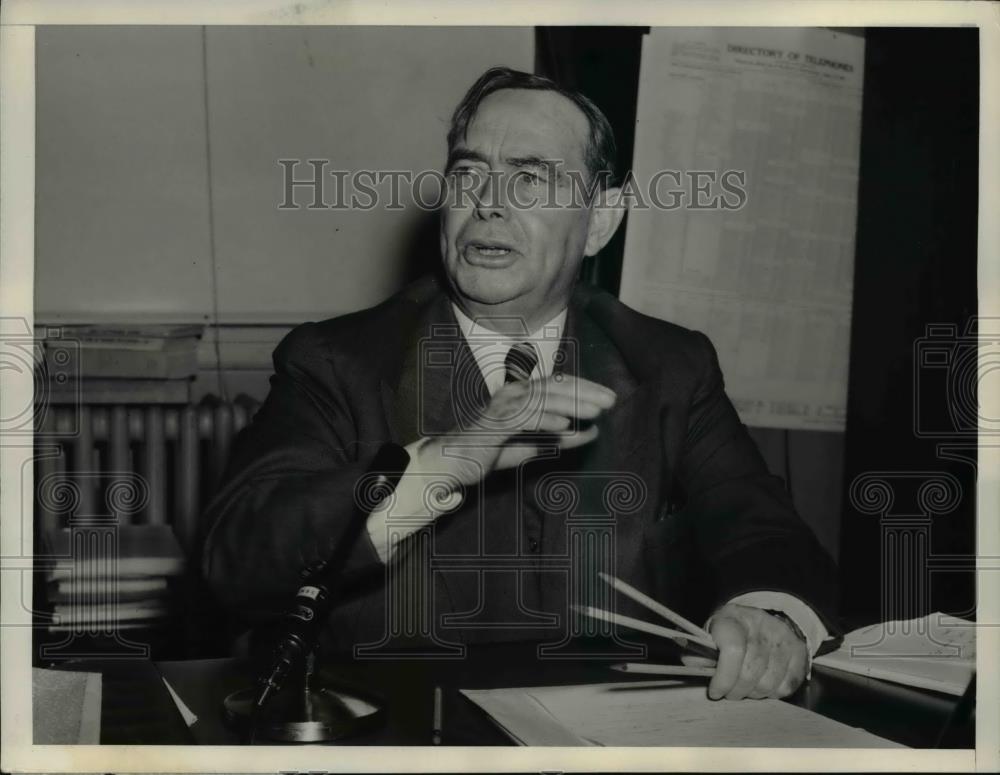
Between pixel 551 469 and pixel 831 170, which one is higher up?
pixel 831 170

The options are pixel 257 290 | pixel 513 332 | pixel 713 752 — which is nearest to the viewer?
pixel 713 752

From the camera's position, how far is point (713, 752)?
4.56 feet

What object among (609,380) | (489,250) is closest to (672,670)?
(609,380)

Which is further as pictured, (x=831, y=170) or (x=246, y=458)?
(x=831, y=170)

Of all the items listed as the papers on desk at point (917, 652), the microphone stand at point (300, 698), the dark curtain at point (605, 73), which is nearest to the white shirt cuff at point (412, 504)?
the microphone stand at point (300, 698)

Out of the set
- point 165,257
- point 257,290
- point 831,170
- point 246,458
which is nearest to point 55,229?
point 165,257

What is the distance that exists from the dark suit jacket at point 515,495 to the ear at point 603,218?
8cm

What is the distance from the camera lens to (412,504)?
1.42 meters

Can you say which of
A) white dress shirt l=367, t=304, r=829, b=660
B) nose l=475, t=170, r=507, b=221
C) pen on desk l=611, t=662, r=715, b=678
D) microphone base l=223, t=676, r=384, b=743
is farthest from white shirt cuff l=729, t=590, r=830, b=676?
nose l=475, t=170, r=507, b=221

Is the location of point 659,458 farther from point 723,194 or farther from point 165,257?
point 165,257

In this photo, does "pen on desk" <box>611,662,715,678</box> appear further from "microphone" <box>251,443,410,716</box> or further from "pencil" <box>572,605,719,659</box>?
"microphone" <box>251,443,410,716</box>

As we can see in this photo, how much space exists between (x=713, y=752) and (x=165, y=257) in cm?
111

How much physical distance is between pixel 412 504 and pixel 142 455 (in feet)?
1.84

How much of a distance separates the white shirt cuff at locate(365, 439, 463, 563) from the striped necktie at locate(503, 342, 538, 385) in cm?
17
